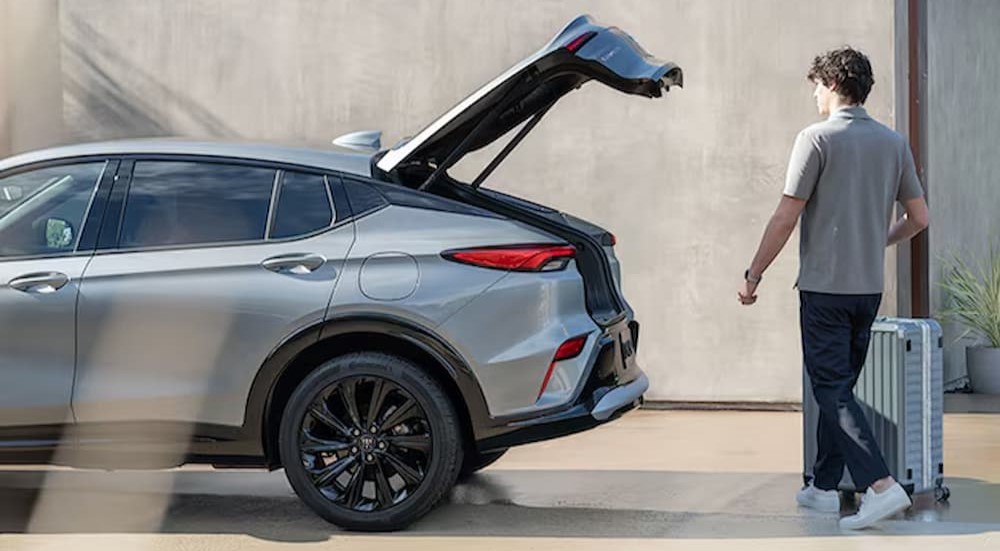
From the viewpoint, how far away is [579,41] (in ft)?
21.9

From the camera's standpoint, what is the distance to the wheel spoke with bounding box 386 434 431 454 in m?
6.67

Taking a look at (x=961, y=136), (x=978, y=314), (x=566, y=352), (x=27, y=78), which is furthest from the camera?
(x=961, y=136)

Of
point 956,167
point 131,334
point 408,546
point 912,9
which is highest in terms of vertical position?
point 912,9

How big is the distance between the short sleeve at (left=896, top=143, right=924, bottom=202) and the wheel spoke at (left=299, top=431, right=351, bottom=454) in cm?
246

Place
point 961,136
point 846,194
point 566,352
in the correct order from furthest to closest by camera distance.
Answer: point 961,136
point 846,194
point 566,352

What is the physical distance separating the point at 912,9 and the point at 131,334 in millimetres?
5908

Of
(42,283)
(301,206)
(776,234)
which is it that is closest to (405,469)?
(301,206)

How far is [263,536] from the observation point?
22.2ft

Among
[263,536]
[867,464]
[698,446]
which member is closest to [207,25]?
[698,446]

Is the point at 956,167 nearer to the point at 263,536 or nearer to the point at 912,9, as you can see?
the point at 912,9

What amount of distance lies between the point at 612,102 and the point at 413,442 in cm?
443

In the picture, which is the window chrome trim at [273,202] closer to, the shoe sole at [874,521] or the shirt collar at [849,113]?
the shirt collar at [849,113]

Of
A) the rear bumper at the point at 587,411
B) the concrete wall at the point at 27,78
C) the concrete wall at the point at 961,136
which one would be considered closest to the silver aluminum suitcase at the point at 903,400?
the rear bumper at the point at 587,411

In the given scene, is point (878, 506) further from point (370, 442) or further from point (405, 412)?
point (370, 442)
